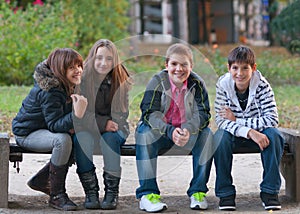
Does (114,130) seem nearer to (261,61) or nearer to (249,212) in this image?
(249,212)

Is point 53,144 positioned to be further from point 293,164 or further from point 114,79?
point 293,164

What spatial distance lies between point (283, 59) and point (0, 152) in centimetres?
1204

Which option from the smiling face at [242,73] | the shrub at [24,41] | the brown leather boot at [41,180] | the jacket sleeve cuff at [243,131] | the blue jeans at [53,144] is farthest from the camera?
the shrub at [24,41]

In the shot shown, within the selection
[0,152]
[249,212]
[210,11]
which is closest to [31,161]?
[0,152]

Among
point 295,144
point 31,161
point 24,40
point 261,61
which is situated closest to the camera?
point 295,144

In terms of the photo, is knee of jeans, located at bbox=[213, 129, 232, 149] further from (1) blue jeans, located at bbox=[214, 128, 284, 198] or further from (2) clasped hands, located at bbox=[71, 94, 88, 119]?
(2) clasped hands, located at bbox=[71, 94, 88, 119]

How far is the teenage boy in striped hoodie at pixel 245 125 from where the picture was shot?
15.1 ft

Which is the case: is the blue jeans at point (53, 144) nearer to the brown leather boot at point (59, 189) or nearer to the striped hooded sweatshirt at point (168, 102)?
the brown leather boot at point (59, 189)

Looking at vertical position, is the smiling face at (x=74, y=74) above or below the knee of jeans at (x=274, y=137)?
above

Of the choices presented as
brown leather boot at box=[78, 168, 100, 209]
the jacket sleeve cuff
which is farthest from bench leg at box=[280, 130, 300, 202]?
brown leather boot at box=[78, 168, 100, 209]

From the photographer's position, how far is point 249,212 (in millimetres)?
4551

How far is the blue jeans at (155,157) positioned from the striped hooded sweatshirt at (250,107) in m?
0.19

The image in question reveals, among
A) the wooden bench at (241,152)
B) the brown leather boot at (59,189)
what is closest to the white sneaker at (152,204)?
the wooden bench at (241,152)

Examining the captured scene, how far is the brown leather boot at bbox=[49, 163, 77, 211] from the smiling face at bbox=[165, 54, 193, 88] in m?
0.96
